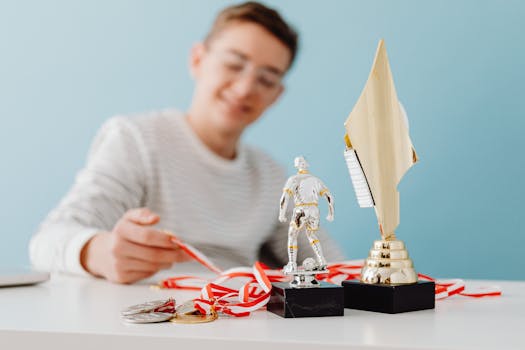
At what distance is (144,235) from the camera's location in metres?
0.83

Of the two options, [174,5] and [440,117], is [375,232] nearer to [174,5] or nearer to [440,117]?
[440,117]

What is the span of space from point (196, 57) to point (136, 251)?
105cm

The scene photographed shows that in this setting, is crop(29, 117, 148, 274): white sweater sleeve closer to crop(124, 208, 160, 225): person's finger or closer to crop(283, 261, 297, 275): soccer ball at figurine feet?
crop(124, 208, 160, 225): person's finger

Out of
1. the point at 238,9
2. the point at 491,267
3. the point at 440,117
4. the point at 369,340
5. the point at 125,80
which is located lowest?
the point at 491,267

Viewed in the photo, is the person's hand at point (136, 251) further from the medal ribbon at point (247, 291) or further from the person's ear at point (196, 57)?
the person's ear at point (196, 57)

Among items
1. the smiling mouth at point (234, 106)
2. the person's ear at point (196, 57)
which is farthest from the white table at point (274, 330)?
the person's ear at point (196, 57)

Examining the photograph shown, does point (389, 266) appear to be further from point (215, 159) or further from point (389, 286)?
point (215, 159)

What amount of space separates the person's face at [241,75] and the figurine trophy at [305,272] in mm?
1093

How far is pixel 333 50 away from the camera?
1628 mm

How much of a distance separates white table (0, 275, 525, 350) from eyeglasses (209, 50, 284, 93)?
1099 millimetres

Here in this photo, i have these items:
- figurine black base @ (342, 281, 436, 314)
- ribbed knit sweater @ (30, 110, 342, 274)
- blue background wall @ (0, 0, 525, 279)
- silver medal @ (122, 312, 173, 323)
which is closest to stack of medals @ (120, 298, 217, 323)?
silver medal @ (122, 312, 173, 323)

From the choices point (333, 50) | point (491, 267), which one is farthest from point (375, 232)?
Answer: point (333, 50)

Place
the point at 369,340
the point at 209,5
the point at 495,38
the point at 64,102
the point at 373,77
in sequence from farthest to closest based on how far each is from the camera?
the point at 64,102
the point at 209,5
the point at 495,38
the point at 373,77
the point at 369,340

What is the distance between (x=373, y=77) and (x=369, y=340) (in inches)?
10.6
